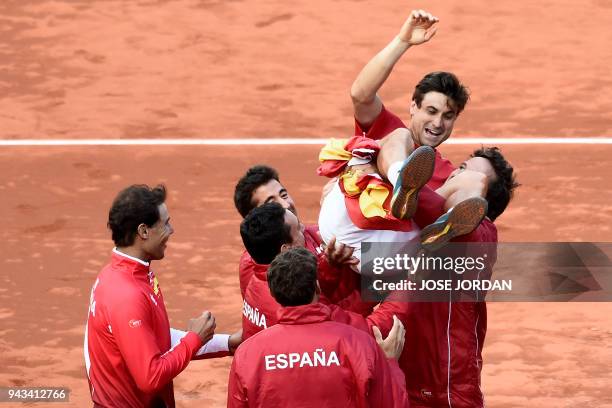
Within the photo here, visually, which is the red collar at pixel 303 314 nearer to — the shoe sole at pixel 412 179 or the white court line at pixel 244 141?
the shoe sole at pixel 412 179

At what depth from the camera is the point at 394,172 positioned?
7.63 m

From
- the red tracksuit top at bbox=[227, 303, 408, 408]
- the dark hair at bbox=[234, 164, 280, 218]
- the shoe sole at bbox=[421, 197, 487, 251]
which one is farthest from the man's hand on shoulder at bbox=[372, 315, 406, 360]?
the dark hair at bbox=[234, 164, 280, 218]

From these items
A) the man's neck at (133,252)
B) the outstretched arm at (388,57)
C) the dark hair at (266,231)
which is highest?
the outstretched arm at (388,57)

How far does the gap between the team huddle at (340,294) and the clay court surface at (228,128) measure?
278 cm

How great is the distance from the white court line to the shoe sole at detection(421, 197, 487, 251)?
27.2 feet

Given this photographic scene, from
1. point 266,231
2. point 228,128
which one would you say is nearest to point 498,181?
point 266,231

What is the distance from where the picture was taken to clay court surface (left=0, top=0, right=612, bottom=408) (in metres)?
11.7

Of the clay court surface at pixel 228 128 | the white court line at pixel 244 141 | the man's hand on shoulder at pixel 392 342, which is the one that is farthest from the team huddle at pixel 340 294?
the white court line at pixel 244 141

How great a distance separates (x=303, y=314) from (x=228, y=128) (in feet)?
31.9

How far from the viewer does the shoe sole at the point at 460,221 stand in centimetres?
745

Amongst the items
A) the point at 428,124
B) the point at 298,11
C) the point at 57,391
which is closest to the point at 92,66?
the point at 298,11

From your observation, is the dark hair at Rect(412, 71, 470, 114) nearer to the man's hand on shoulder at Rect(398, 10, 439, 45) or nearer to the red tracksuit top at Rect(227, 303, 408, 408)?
the man's hand on shoulder at Rect(398, 10, 439, 45)

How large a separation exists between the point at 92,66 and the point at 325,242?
10.9 meters

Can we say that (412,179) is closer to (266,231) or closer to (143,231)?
(266,231)
